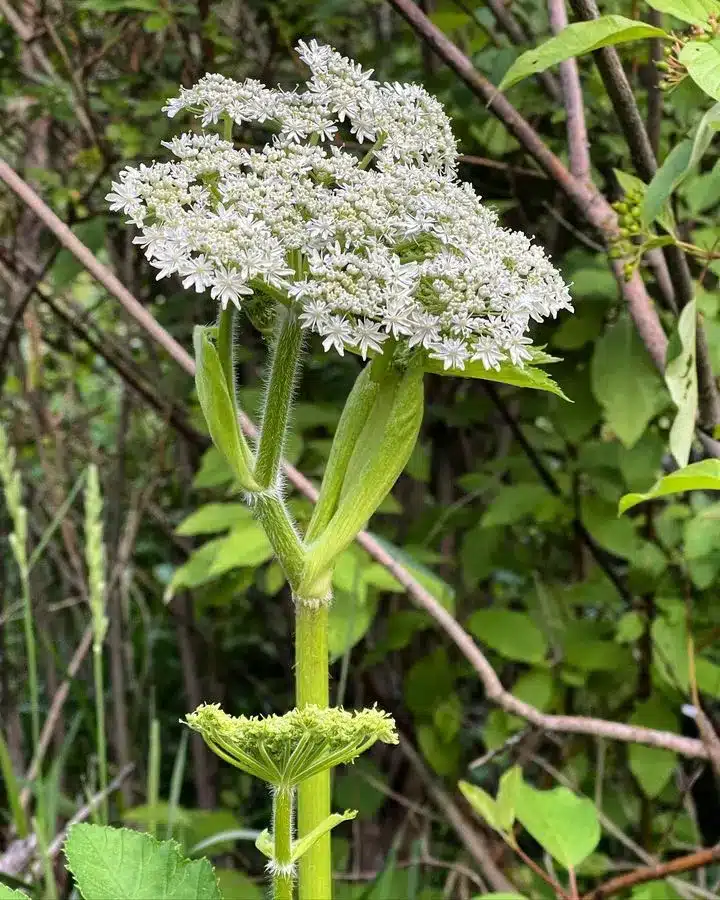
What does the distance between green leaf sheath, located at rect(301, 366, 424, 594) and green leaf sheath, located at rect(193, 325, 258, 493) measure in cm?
A: 6

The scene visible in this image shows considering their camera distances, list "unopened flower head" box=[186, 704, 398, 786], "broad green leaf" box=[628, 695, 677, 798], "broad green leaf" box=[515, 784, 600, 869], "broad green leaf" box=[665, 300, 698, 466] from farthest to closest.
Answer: "broad green leaf" box=[628, 695, 677, 798]
"broad green leaf" box=[515, 784, 600, 869]
"broad green leaf" box=[665, 300, 698, 466]
"unopened flower head" box=[186, 704, 398, 786]

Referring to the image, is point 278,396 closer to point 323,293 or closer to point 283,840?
point 323,293

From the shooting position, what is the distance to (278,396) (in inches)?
24.9

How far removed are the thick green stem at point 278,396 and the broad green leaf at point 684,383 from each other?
1.42 feet

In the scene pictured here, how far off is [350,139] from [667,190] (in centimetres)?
100

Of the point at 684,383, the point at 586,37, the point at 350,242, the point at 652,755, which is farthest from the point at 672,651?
the point at 350,242

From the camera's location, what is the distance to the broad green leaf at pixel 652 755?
5.09ft

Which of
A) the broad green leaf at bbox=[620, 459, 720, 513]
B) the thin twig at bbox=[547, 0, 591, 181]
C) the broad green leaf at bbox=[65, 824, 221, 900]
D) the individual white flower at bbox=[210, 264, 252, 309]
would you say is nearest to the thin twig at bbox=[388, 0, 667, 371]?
the thin twig at bbox=[547, 0, 591, 181]

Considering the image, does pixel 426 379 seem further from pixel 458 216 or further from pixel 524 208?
pixel 458 216

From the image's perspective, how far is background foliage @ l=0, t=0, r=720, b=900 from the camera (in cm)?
142

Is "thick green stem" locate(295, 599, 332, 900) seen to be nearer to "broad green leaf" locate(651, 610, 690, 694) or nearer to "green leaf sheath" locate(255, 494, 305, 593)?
"green leaf sheath" locate(255, 494, 305, 593)

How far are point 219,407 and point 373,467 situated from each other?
0.37 ft

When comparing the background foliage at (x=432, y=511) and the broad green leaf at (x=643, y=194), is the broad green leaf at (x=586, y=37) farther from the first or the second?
the background foliage at (x=432, y=511)

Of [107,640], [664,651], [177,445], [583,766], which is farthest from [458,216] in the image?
[107,640]
